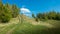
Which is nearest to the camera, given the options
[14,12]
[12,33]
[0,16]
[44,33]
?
[12,33]

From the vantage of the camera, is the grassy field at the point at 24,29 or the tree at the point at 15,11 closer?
the grassy field at the point at 24,29

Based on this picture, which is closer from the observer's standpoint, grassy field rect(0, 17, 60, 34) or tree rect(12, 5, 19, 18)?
grassy field rect(0, 17, 60, 34)

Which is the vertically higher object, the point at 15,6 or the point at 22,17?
the point at 15,6

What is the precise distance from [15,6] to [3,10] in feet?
57.4

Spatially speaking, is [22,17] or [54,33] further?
[22,17]

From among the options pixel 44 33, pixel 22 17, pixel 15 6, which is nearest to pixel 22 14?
pixel 22 17

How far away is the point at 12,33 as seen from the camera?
29.8m

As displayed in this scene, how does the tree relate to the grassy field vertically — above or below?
above

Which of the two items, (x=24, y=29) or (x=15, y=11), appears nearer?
(x=24, y=29)

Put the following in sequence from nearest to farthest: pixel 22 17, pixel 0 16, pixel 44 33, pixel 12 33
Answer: pixel 12 33, pixel 44 33, pixel 0 16, pixel 22 17

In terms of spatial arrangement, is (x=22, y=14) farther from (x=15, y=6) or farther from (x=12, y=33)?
(x=12, y=33)

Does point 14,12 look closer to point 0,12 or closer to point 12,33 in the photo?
point 0,12

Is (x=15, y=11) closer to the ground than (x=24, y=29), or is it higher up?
higher up

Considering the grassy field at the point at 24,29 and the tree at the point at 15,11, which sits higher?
the tree at the point at 15,11
